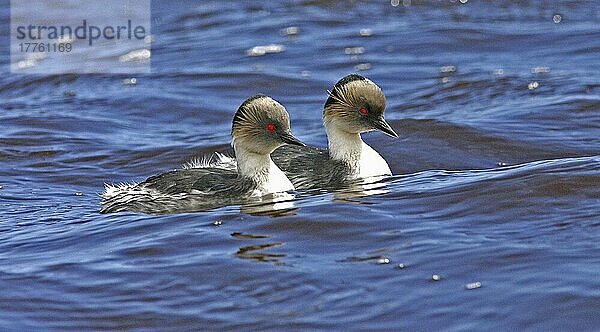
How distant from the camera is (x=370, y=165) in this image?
35.9ft

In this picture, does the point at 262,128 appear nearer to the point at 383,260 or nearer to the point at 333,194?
the point at 333,194

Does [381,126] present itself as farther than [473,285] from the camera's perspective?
Yes

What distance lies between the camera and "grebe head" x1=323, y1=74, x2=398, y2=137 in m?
10.8

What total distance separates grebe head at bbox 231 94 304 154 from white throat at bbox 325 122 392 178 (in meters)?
0.87

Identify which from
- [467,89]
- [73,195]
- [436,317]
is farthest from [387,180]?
[467,89]

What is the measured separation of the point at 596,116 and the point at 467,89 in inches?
77.4

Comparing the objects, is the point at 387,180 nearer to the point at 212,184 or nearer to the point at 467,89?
the point at 212,184

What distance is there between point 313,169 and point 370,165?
0.50 metres

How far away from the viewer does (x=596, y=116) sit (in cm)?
1336

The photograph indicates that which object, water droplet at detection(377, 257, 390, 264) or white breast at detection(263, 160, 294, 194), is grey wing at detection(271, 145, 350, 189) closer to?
white breast at detection(263, 160, 294, 194)

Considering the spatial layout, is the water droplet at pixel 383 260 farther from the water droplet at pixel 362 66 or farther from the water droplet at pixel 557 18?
the water droplet at pixel 557 18

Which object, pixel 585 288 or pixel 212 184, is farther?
pixel 212 184

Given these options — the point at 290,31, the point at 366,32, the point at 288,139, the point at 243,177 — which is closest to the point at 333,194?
the point at 288,139

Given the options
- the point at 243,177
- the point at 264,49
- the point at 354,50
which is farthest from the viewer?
the point at 264,49
